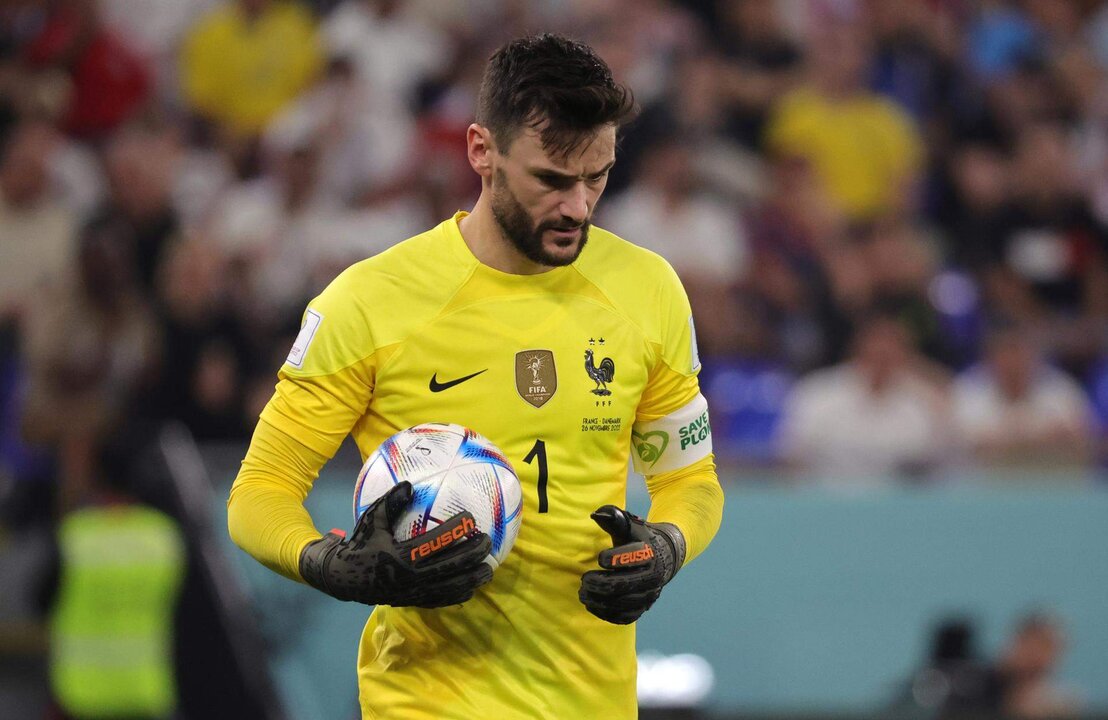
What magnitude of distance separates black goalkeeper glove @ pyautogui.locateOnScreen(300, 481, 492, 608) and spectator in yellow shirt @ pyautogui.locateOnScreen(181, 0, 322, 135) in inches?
284

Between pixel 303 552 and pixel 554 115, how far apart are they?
1098 millimetres

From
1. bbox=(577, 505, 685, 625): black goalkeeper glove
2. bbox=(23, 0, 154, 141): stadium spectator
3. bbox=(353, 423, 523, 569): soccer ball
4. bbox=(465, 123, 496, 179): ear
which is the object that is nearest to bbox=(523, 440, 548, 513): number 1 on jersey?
bbox=(353, 423, 523, 569): soccer ball

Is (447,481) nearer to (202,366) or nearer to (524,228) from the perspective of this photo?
(524,228)

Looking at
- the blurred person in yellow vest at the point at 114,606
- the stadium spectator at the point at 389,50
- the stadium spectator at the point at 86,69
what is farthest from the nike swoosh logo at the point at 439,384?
the stadium spectator at the point at 86,69

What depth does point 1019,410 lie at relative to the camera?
9.12m

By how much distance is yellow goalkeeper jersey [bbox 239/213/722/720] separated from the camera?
12.2 feet

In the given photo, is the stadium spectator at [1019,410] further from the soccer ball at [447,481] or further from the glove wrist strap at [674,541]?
the soccer ball at [447,481]

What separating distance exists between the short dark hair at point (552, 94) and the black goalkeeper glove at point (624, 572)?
827 mm

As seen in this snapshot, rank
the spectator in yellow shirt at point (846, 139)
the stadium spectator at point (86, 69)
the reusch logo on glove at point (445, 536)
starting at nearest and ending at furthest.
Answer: the reusch logo on glove at point (445, 536) → the stadium spectator at point (86, 69) → the spectator in yellow shirt at point (846, 139)

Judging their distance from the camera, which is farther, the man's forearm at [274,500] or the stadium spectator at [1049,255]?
the stadium spectator at [1049,255]

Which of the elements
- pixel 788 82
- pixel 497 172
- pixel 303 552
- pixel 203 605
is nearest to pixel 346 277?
pixel 497 172

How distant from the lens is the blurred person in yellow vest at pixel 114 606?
332 inches

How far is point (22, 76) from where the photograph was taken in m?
9.80

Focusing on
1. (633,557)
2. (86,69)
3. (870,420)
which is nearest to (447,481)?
(633,557)
